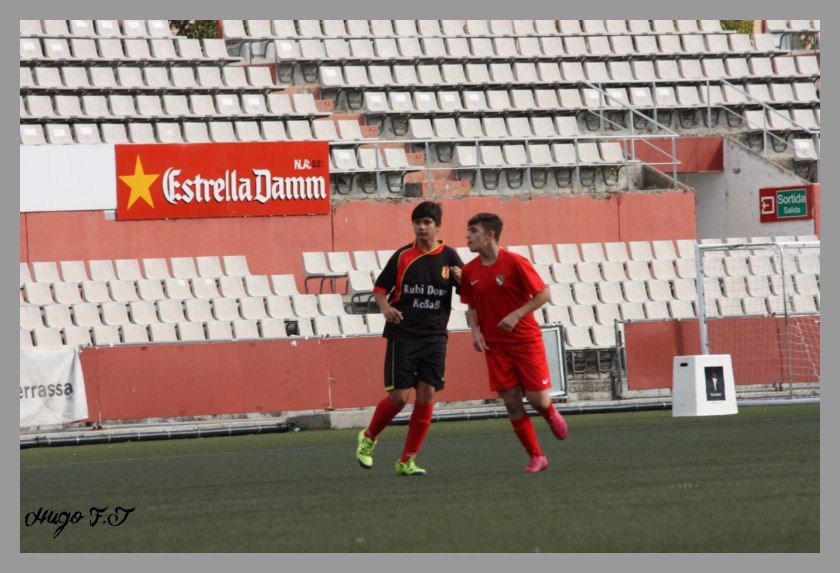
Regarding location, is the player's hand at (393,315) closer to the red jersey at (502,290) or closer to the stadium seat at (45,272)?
the red jersey at (502,290)

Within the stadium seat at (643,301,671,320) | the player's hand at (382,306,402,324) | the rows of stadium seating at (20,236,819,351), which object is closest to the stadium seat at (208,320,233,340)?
the rows of stadium seating at (20,236,819,351)

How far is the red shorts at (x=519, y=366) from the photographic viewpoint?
10344 mm

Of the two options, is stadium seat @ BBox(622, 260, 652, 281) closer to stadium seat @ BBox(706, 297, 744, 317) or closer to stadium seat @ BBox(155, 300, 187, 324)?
stadium seat @ BBox(706, 297, 744, 317)

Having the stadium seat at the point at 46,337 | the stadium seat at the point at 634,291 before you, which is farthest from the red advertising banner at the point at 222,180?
the stadium seat at the point at 634,291

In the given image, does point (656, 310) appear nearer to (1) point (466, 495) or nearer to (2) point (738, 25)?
(1) point (466, 495)

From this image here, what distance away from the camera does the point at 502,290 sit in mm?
10305

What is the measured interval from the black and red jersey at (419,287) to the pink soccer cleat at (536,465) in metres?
1.17

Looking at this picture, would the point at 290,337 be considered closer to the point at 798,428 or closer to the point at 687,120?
the point at 798,428

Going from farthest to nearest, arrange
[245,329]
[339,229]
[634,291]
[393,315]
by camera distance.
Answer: [339,229] < [634,291] < [245,329] < [393,315]

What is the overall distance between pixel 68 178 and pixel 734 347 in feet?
36.6

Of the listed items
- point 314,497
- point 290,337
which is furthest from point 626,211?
point 314,497

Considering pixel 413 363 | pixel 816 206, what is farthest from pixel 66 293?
pixel 816 206

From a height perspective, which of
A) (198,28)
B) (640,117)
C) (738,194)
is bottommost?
(738,194)

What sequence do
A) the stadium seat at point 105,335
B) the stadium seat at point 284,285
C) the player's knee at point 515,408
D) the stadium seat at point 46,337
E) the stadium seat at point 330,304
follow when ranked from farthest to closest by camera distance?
the stadium seat at point 284,285, the stadium seat at point 330,304, the stadium seat at point 105,335, the stadium seat at point 46,337, the player's knee at point 515,408
